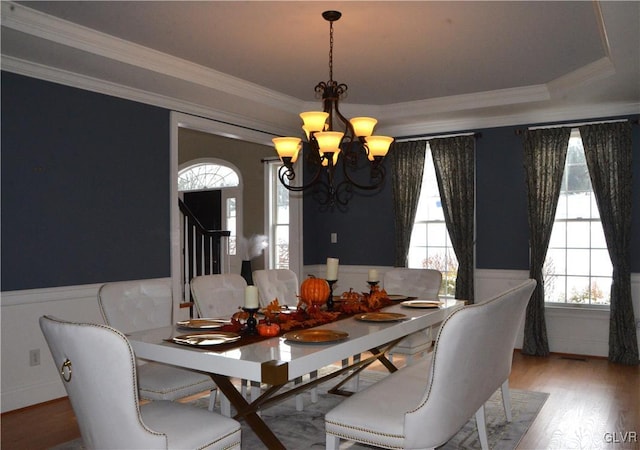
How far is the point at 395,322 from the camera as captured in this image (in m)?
2.95

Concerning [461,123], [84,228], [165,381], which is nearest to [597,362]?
[461,123]

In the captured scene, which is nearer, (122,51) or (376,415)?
(376,415)

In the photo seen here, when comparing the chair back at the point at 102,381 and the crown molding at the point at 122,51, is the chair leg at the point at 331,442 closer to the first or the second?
the chair back at the point at 102,381

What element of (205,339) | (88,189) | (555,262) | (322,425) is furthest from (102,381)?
(555,262)

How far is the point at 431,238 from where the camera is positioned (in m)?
6.25

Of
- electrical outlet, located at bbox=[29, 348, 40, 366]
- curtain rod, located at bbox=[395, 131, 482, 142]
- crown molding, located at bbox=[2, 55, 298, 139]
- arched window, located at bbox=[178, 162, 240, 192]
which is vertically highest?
crown molding, located at bbox=[2, 55, 298, 139]

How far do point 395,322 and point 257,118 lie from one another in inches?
138

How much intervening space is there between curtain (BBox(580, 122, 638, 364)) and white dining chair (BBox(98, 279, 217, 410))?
3.94 meters

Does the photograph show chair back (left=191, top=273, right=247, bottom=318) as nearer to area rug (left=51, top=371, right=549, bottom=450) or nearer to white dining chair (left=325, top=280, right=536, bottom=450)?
area rug (left=51, top=371, right=549, bottom=450)

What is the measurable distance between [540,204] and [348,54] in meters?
2.68

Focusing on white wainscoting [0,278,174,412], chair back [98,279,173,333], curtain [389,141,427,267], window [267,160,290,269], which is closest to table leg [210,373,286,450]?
chair back [98,279,173,333]

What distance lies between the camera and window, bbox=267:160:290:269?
26.3 feet

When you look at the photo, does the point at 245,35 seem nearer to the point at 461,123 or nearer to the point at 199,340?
the point at 199,340

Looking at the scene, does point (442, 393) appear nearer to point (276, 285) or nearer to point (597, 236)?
point (276, 285)
